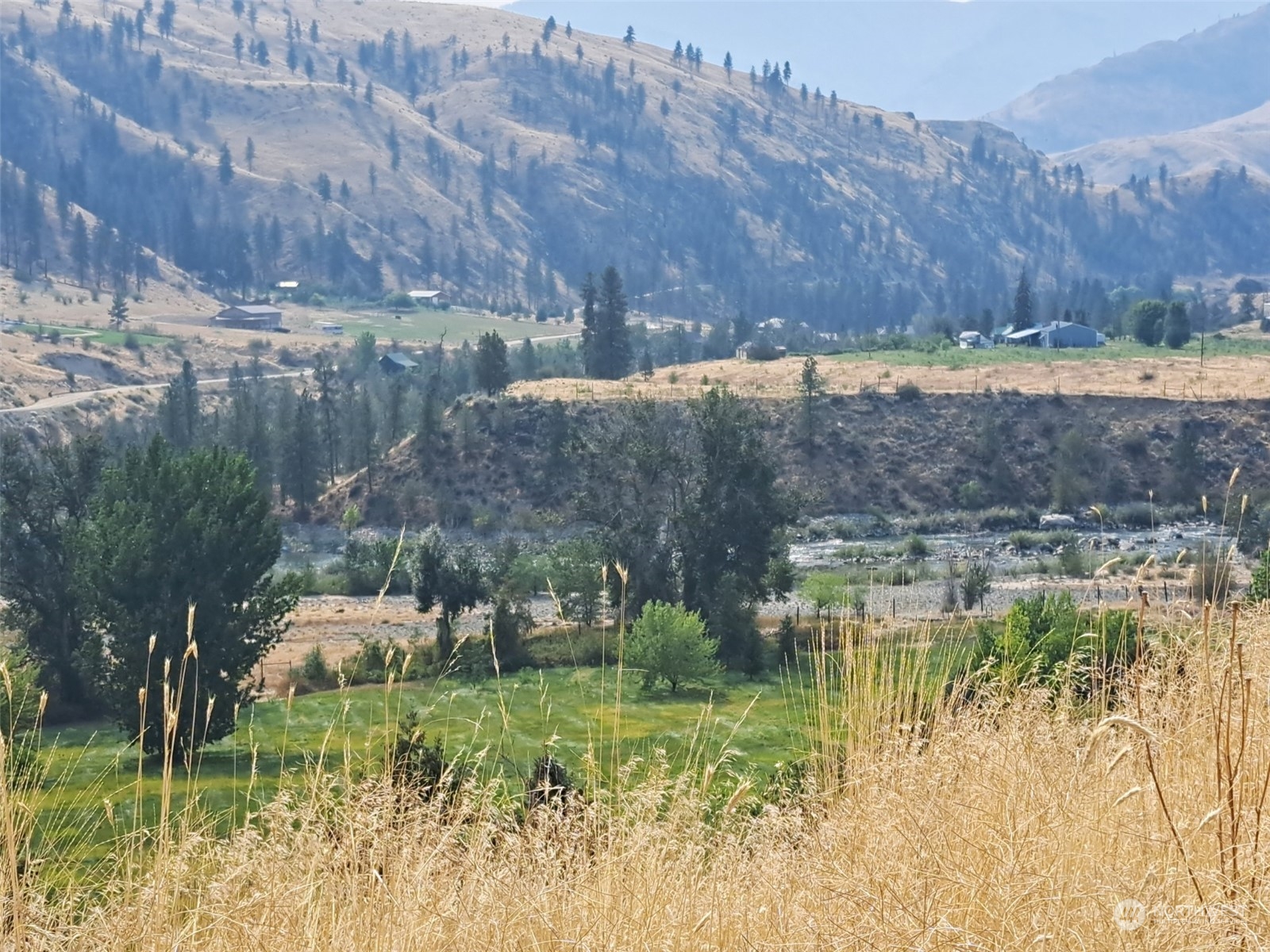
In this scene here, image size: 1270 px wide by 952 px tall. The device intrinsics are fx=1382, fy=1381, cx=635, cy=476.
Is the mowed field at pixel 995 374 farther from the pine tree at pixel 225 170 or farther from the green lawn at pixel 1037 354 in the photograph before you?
the pine tree at pixel 225 170

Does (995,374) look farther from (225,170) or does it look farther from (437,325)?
(225,170)

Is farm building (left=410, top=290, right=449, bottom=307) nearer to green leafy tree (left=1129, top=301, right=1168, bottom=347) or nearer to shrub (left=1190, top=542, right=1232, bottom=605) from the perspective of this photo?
green leafy tree (left=1129, top=301, right=1168, bottom=347)

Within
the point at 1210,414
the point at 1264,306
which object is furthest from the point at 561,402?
the point at 1264,306

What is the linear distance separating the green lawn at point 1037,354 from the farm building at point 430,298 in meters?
68.8

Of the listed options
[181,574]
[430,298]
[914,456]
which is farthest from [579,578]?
[430,298]

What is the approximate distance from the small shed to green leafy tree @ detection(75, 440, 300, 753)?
7123 cm

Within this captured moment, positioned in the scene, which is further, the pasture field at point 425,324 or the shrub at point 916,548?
the pasture field at point 425,324

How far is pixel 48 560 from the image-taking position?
121ft

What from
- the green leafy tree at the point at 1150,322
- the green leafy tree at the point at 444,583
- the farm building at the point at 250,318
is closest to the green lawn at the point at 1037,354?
the green leafy tree at the point at 1150,322

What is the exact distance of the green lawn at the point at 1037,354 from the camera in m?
84.2

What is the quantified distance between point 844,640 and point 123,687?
23750 mm

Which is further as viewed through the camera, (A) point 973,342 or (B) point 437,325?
(B) point 437,325

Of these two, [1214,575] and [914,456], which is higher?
[1214,575]

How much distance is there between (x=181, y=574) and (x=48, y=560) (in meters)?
9.50
